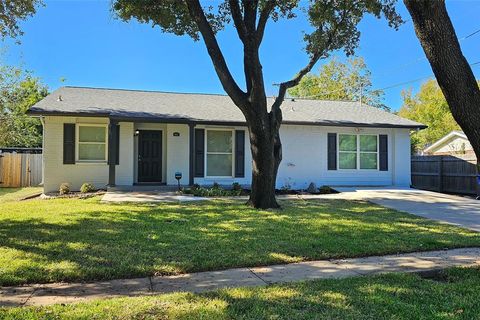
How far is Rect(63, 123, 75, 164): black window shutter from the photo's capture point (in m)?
15.4

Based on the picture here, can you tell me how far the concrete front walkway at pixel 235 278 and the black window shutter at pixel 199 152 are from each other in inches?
428

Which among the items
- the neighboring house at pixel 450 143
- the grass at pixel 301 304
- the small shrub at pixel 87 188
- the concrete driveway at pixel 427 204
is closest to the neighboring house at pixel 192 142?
the small shrub at pixel 87 188

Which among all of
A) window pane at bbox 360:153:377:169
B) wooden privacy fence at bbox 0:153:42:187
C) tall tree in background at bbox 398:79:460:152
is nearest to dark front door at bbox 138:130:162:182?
wooden privacy fence at bbox 0:153:42:187

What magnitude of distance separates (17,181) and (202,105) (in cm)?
1063

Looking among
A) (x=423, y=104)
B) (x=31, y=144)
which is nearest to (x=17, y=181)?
(x=31, y=144)

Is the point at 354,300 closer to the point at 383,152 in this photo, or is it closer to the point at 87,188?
the point at 87,188

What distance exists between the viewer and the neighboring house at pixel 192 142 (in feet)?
50.6

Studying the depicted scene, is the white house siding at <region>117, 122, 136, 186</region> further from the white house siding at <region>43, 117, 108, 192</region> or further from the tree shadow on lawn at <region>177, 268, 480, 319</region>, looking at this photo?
the tree shadow on lawn at <region>177, 268, 480, 319</region>

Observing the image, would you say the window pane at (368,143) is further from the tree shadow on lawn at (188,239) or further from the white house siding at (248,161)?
the tree shadow on lawn at (188,239)

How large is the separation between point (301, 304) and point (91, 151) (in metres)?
13.4

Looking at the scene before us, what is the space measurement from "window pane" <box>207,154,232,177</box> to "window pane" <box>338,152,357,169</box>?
4.85 m

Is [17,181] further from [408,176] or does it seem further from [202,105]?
[408,176]

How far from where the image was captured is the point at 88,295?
449 cm

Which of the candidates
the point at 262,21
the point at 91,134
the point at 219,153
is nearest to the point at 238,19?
the point at 262,21
